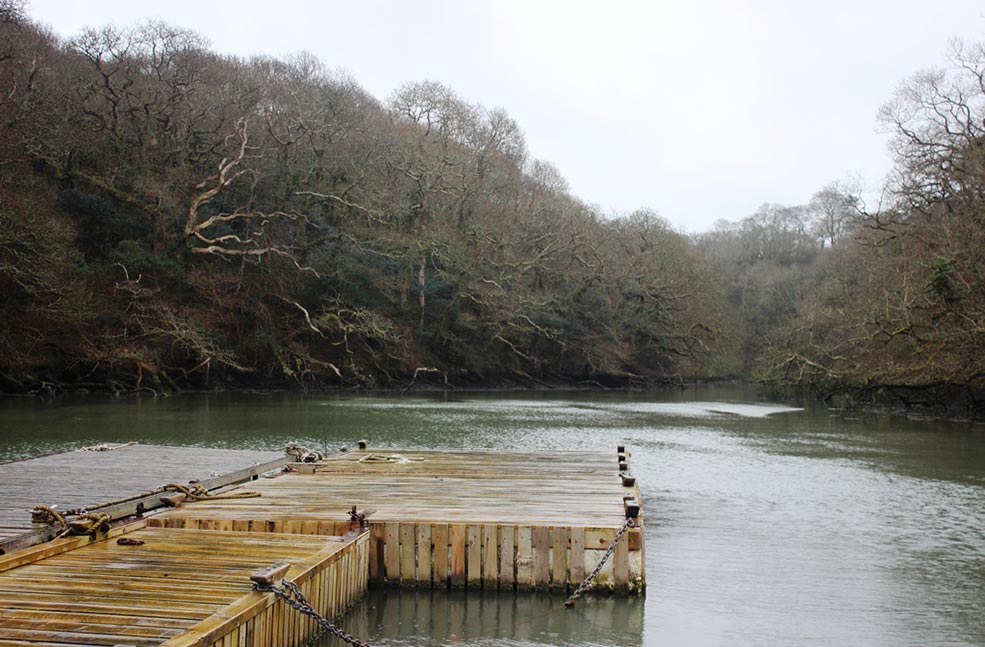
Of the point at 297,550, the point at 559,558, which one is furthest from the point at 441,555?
the point at 297,550

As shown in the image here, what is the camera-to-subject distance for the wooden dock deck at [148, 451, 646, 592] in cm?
802

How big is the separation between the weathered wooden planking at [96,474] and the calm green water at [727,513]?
131 inches

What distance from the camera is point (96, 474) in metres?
12.1

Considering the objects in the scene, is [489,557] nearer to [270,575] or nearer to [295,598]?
[295,598]

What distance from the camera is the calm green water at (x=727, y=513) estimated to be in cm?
751

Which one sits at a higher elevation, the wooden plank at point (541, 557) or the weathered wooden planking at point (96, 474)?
the weathered wooden planking at point (96, 474)

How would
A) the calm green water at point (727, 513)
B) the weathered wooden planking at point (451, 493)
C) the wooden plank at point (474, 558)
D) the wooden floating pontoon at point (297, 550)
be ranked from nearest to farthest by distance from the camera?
the wooden floating pontoon at point (297, 550)
the calm green water at point (727, 513)
the wooden plank at point (474, 558)
the weathered wooden planking at point (451, 493)

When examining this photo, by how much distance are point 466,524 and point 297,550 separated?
63.2 inches

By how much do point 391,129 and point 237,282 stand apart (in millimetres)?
15157

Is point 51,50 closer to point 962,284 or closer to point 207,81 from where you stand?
point 207,81

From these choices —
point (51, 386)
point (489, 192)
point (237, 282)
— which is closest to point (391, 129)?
point (489, 192)

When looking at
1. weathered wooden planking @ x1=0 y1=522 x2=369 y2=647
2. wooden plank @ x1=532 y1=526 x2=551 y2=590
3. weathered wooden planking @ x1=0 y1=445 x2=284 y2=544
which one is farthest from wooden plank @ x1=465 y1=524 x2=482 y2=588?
weathered wooden planking @ x1=0 y1=445 x2=284 y2=544

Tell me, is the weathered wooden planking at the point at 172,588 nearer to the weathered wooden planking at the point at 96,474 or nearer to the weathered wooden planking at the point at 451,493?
the weathered wooden planking at the point at 451,493

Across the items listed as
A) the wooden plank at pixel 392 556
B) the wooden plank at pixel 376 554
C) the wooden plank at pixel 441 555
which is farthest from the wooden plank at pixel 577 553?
the wooden plank at pixel 376 554
